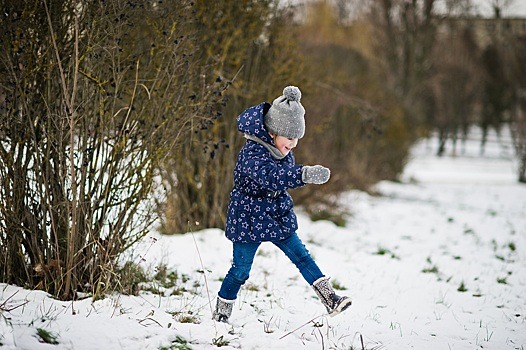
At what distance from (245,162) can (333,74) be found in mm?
10317

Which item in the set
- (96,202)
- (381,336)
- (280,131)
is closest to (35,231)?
(96,202)

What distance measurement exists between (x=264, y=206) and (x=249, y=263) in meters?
0.40

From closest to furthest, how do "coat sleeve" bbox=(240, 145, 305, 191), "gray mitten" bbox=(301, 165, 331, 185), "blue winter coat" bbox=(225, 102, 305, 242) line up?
"gray mitten" bbox=(301, 165, 331, 185)
"coat sleeve" bbox=(240, 145, 305, 191)
"blue winter coat" bbox=(225, 102, 305, 242)

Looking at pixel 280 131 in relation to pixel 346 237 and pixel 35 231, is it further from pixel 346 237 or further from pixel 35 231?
pixel 346 237

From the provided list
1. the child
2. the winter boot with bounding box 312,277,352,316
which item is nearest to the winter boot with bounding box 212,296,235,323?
the child

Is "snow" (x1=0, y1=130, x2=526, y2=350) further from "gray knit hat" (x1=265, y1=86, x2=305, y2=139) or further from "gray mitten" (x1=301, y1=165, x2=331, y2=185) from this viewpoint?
"gray knit hat" (x1=265, y1=86, x2=305, y2=139)

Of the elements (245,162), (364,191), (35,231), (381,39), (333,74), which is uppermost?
(381,39)

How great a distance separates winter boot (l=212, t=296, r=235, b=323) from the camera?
388 centimetres

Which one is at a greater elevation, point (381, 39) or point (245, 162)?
point (381, 39)

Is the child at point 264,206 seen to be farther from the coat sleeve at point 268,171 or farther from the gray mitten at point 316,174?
the gray mitten at point 316,174

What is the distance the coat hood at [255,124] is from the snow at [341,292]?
1.04 meters

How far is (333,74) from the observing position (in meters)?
13.7

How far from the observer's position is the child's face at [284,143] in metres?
3.82

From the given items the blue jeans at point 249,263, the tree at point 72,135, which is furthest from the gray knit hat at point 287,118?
the tree at point 72,135
